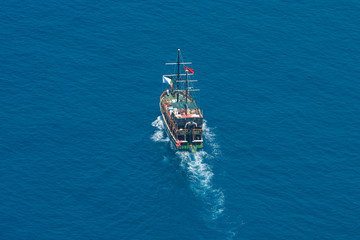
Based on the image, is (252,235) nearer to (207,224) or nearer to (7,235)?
(207,224)

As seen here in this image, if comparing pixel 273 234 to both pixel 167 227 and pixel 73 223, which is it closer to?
pixel 167 227

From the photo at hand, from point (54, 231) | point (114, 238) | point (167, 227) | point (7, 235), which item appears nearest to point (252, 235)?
point (167, 227)

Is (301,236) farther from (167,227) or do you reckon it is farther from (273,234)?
(167,227)

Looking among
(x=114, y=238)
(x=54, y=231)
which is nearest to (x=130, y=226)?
(x=114, y=238)

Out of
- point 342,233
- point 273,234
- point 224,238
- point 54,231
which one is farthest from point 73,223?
point 342,233

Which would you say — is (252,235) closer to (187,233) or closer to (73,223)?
(187,233)

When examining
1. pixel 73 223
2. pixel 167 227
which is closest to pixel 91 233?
pixel 73 223
